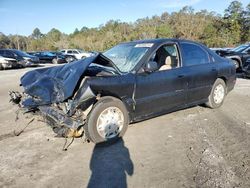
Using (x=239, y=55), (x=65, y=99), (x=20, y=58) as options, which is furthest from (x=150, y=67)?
(x=20, y=58)

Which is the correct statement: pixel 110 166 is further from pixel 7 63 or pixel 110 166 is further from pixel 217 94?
pixel 7 63

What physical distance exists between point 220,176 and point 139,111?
1921mm

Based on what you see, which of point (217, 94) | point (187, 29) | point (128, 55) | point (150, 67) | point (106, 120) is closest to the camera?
point (106, 120)

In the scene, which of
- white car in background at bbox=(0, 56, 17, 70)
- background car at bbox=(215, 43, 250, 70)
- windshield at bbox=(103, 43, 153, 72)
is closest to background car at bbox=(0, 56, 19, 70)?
white car in background at bbox=(0, 56, 17, 70)

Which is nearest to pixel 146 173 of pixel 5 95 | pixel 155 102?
pixel 155 102

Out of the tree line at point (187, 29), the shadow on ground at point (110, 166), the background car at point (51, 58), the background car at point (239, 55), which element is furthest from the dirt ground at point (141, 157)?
the tree line at point (187, 29)

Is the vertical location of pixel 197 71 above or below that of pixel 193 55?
below

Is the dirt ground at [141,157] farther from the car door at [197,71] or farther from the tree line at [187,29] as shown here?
the tree line at [187,29]

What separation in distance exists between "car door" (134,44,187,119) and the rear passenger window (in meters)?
0.20

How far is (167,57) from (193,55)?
2.25 ft

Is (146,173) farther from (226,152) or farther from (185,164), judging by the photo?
(226,152)

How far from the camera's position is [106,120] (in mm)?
4574

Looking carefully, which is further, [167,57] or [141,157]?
[167,57]

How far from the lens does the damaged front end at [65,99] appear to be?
14.2ft
